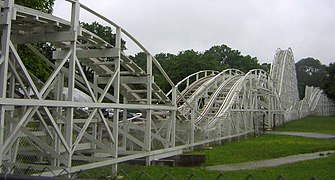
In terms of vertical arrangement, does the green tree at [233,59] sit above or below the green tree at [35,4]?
above

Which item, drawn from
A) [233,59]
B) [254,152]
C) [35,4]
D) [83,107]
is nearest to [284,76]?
[254,152]

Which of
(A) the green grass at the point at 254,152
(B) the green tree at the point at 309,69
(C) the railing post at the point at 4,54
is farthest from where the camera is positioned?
(B) the green tree at the point at 309,69

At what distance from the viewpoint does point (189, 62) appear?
5612 cm

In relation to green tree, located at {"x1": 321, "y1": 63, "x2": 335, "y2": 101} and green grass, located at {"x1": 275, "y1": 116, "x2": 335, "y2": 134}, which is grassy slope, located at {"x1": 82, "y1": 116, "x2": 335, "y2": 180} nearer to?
green grass, located at {"x1": 275, "y1": 116, "x2": 335, "y2": 134}

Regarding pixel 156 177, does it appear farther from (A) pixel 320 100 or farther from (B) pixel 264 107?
(A) pixel 320 100

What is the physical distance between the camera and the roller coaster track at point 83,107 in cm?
894

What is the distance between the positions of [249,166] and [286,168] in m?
1.44

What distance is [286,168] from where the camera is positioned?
13.7 meters

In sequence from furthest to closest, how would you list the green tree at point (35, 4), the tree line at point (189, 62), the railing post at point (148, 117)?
the tree line at point (189, 62) → the green tree at point (35, 4) → the railing post at point (148, 117)

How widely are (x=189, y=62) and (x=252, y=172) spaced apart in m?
44.1

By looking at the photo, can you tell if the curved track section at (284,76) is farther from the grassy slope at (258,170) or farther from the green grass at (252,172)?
the green grass at (252,172)

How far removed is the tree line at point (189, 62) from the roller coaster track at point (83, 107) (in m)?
2.48

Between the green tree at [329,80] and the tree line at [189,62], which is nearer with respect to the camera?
the tree line at [189,62]

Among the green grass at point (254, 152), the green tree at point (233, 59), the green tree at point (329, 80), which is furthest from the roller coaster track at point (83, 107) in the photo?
the green tree at point (233, 59)
